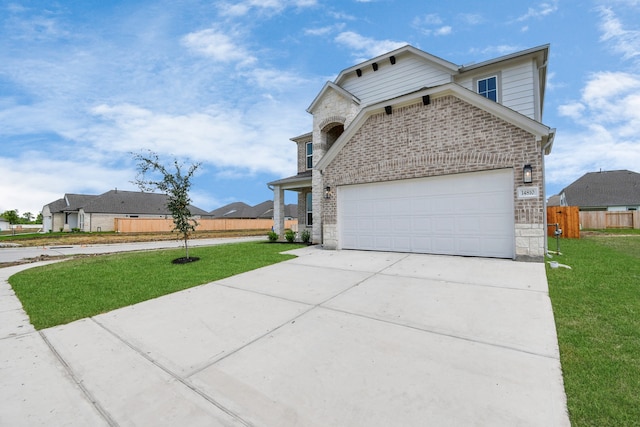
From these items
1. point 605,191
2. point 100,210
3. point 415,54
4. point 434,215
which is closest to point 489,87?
point 415,54

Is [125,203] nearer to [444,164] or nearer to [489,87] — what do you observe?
[444,164]

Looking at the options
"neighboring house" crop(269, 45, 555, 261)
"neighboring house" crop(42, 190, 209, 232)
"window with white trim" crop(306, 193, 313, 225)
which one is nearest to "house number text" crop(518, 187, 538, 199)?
"neighboring house" crop(269, 45, 555, 261)

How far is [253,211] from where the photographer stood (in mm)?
50750

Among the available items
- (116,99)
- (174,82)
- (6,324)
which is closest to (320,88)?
(174,82)

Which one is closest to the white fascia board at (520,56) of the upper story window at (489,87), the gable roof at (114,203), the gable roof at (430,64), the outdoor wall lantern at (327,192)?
the gable roof at (430,64)

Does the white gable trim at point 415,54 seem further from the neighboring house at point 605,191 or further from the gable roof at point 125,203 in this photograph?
the gable roof at point 125,203

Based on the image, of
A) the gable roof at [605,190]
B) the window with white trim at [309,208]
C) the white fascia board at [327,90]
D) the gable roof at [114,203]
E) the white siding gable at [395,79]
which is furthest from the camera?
the gable roof at [114,203]

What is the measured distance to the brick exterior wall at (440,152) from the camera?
22.6 feet

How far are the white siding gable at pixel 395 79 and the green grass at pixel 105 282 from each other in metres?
8.88

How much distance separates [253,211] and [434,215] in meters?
45.5

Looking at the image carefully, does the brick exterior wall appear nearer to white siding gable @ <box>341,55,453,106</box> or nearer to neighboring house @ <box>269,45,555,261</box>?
neighboring house @ <box>269,45,555,261</box>

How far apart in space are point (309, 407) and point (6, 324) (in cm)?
530

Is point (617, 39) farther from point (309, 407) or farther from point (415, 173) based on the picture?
point (309, 407)

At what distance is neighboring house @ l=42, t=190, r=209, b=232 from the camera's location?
34969 millimetres
